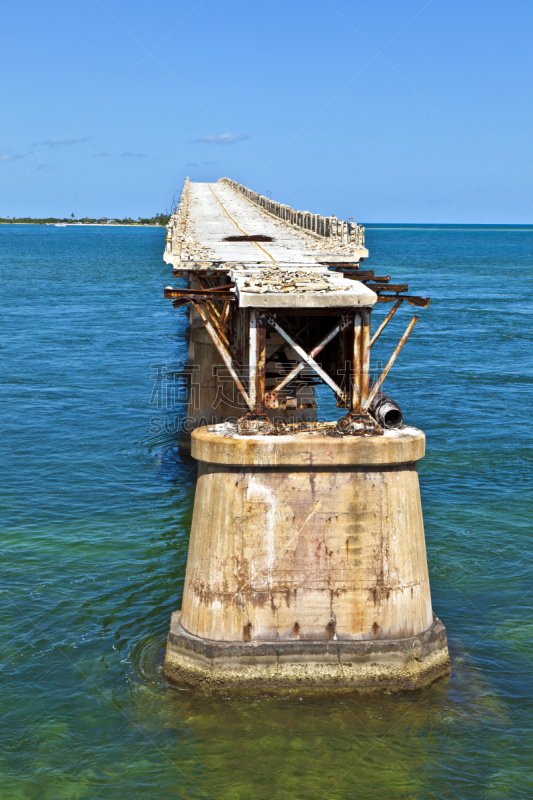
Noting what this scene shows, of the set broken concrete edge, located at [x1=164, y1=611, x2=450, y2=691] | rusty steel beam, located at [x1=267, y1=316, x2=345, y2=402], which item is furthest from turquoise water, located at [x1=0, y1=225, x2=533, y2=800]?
rusty steel beam, located at [x1=267, y1=316, x2=345, y2=402]

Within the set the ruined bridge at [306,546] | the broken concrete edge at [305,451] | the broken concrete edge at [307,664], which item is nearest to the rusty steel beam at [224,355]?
the ruined bridge at [306,546]

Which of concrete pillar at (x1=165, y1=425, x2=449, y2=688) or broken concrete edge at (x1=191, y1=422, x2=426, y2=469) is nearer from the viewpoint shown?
broken concrete edge at (x1=191, y1=422, x2=426, y2=469)

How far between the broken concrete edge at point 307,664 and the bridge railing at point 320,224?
1390cm

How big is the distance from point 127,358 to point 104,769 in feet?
119

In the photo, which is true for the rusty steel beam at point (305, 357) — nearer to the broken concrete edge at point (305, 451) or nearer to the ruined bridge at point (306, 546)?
the ruined bridge at point (306, 546)

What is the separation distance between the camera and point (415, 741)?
13.1 metres

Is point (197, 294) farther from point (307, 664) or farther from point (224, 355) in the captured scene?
point (307, 664)

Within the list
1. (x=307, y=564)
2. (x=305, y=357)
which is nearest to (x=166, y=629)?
(x=307, y=564)

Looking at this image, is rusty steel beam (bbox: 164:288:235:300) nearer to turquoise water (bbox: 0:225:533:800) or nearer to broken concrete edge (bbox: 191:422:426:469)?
broken concrete edge (bbox: 191:422:426:469)

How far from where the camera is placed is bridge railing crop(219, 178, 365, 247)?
85.4 ft

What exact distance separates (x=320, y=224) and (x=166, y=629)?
62.7 ft

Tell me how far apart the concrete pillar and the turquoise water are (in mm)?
624

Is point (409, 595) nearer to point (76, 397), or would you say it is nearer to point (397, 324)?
point (76, 397)

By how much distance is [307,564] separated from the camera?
1375 cm
